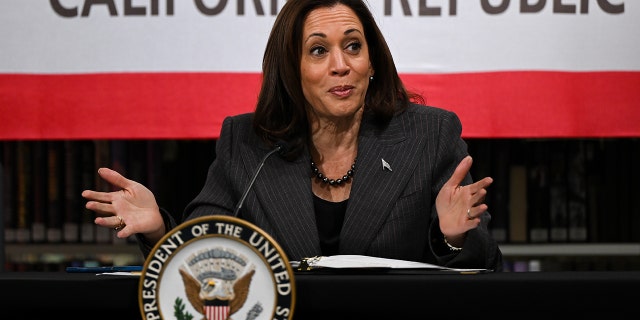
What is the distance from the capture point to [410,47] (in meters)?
2.13

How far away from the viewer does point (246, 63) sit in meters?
2.16

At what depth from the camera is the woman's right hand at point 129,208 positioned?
128 cm

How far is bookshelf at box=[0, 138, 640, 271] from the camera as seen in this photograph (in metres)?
2.46

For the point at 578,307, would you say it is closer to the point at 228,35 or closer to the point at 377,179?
the point at 377,179

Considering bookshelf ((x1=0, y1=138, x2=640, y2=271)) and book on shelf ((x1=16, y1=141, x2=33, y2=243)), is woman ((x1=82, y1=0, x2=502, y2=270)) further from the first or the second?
book on shelf ((x1=16, y1=141, x2=33, y2=243))

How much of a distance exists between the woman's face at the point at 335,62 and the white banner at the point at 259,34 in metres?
0.48

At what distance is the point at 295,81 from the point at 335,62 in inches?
5.6

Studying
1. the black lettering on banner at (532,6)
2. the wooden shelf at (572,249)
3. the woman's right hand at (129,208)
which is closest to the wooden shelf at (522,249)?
the wooden shelf at (572,249)

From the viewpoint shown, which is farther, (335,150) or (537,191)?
(537,191)

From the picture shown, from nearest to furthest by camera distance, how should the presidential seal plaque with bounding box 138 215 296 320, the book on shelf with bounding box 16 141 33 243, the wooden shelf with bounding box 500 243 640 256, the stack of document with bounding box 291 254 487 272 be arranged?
the presidential seal plaque with bounding box 138 215 296 320, the stack of document with bounding box 291 254 487 272, the wooden shelf with bounding box 500 243 640 256, the book on shelf with bounding box 16 141 33 243

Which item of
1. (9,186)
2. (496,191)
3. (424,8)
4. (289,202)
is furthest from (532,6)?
(9,186)

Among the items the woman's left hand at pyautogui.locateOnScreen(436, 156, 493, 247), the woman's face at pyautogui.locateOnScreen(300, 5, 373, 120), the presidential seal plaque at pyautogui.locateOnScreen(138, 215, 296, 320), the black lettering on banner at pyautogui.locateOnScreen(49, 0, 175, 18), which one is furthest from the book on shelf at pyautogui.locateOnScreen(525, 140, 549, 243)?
the presidential seal plaque at pyautogui.locateOnScreen(138, 215, 296, 320)

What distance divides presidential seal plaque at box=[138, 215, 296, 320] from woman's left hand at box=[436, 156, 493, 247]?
43cm

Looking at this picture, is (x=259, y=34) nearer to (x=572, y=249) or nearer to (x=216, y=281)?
(x=572, y=249)
